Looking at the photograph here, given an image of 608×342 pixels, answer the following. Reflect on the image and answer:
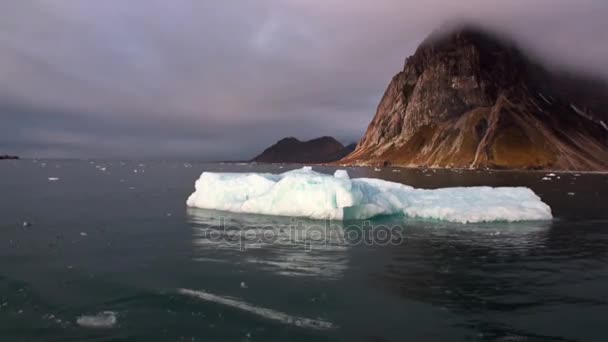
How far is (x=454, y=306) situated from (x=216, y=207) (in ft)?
96.7

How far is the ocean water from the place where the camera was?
13.2 m

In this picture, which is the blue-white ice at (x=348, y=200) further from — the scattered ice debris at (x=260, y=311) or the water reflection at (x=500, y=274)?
the scattered ice debris at (x=260, y=311)

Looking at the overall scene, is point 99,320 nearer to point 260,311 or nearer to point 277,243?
point 260,311

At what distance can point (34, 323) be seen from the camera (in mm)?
13453

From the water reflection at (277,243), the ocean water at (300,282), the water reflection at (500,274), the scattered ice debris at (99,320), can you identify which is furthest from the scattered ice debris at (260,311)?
the water reflection at (500,274)

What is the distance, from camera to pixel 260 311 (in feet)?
47.8

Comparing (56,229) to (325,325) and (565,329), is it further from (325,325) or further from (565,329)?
(565,329)

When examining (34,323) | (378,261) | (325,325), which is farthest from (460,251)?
(34,323)

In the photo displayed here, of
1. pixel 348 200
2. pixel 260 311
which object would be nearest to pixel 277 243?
pixel 348 200

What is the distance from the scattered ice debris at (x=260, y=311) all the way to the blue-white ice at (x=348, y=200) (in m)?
18.5

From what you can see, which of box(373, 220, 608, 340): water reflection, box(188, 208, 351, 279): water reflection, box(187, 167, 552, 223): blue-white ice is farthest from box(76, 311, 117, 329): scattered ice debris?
box(187, 167, 552, 223): blue-white ice

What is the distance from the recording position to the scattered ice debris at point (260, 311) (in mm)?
13523

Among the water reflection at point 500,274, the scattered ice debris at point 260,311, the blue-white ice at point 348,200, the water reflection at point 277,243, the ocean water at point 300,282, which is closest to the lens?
the ocean water at point 300,282

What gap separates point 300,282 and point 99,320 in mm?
7394
